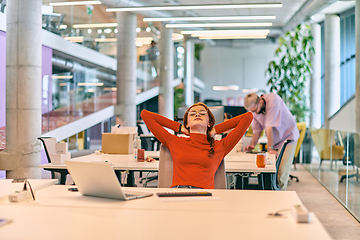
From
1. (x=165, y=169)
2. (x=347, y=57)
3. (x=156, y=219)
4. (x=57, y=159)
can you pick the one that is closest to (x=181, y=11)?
(x=347, y=57)

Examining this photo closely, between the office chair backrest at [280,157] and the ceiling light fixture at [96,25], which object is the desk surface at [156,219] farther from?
the ceiling light fixture at [96,25]

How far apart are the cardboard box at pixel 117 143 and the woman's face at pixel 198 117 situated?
164 cm

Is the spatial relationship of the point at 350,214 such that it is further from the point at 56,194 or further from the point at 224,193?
the point at 56,194

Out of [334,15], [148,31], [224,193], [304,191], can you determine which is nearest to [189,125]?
[224,193]

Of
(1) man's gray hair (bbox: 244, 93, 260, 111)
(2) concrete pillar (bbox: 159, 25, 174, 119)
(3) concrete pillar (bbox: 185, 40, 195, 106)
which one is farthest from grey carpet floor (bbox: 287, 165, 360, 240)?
(3) concrete pillar (bbox: 185, 40, 195, 106)

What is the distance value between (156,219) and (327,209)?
157 inches

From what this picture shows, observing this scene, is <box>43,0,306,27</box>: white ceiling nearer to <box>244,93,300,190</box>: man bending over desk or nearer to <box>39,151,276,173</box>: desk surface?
<box>244,93,300,190</box>: man bending over desk

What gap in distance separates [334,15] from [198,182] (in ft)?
36.3

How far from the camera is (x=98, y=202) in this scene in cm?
189

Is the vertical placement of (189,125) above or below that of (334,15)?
below

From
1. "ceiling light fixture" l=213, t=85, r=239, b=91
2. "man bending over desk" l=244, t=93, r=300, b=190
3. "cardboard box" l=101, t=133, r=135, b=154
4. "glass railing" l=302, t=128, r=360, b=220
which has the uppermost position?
"ceiling light fixture" l=213, t=85, r=239, b=91

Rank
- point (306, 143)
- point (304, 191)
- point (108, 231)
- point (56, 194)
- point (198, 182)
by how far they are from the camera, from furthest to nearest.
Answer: point (306, 143) < point (304, 191) < point (198, 182) < point (56, 194) < point (108, 231)

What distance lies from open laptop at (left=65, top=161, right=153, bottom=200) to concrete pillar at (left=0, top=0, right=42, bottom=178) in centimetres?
514

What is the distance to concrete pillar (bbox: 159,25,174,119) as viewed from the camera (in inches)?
563
